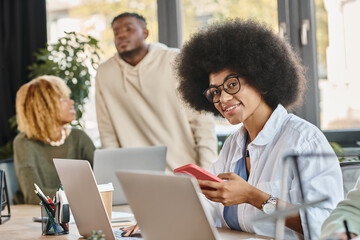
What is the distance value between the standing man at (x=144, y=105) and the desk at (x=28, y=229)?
2.89ft

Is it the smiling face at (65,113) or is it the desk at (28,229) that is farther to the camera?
the smiling face at (65,113)

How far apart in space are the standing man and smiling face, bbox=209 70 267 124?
1.27 m

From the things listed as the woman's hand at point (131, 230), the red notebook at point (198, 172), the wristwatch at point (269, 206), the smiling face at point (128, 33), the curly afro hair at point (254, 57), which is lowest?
the woman's hand at point (131, 230)

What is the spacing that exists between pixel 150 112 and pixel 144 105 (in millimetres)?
61

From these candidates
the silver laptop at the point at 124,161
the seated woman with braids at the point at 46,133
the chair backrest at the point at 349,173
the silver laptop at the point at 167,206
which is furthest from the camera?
the seated woman with braids at the point at 46,133

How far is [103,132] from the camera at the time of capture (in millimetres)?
3555

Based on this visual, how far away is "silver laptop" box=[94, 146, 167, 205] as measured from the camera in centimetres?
252

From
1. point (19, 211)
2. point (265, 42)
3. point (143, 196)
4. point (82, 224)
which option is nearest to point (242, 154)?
point (265, 42)

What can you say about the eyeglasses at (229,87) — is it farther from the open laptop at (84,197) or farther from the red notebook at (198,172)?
the open laptop at (84,197)

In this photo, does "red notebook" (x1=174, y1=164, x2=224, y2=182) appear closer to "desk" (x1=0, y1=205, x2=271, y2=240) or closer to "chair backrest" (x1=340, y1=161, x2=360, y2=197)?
"desk" (x1=0, y1=205, x2=271, y2=240)

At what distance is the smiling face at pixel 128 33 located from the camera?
11.4 ft

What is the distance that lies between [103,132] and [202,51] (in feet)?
4.69

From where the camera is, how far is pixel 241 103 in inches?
82.7

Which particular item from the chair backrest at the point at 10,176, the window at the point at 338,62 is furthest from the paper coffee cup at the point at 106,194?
the window at the point at 338,62
